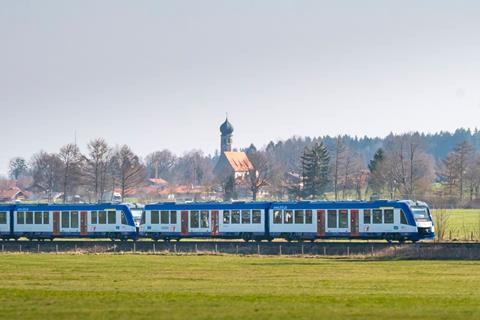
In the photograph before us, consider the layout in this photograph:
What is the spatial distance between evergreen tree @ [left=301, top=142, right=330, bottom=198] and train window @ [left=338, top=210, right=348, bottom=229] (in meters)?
84.7

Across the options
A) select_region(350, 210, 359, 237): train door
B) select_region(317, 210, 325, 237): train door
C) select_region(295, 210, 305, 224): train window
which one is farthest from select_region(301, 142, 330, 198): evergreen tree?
select_region(350, 210, 359, 237): train door

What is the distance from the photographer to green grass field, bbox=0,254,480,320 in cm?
3384

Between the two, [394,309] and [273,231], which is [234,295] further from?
[273,231]

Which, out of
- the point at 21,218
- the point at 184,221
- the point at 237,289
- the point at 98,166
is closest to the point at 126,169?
the point at 98,166

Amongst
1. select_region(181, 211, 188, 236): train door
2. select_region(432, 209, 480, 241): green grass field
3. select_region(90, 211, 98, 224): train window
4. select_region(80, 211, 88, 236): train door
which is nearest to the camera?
select_region(181, 211, 188, 236): train door

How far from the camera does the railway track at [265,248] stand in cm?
6744

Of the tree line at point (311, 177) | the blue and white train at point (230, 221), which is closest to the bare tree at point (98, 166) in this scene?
the tree line at point (311, 177)

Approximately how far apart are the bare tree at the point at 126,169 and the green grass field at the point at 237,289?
3771 inches

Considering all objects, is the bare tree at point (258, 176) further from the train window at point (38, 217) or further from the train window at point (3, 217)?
the train window at point (38, 217)

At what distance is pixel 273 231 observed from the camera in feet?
252

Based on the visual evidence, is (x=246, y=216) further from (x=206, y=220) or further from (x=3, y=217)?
(x=3, y=217)

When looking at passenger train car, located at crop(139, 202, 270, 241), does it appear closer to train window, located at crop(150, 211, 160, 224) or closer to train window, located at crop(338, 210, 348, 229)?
train window, located at crop(150, 211, 160, 224)

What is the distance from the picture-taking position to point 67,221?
8456 centimetres

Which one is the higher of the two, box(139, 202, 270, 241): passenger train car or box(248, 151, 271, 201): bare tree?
box(248, 151, 271, 201): bare tree
